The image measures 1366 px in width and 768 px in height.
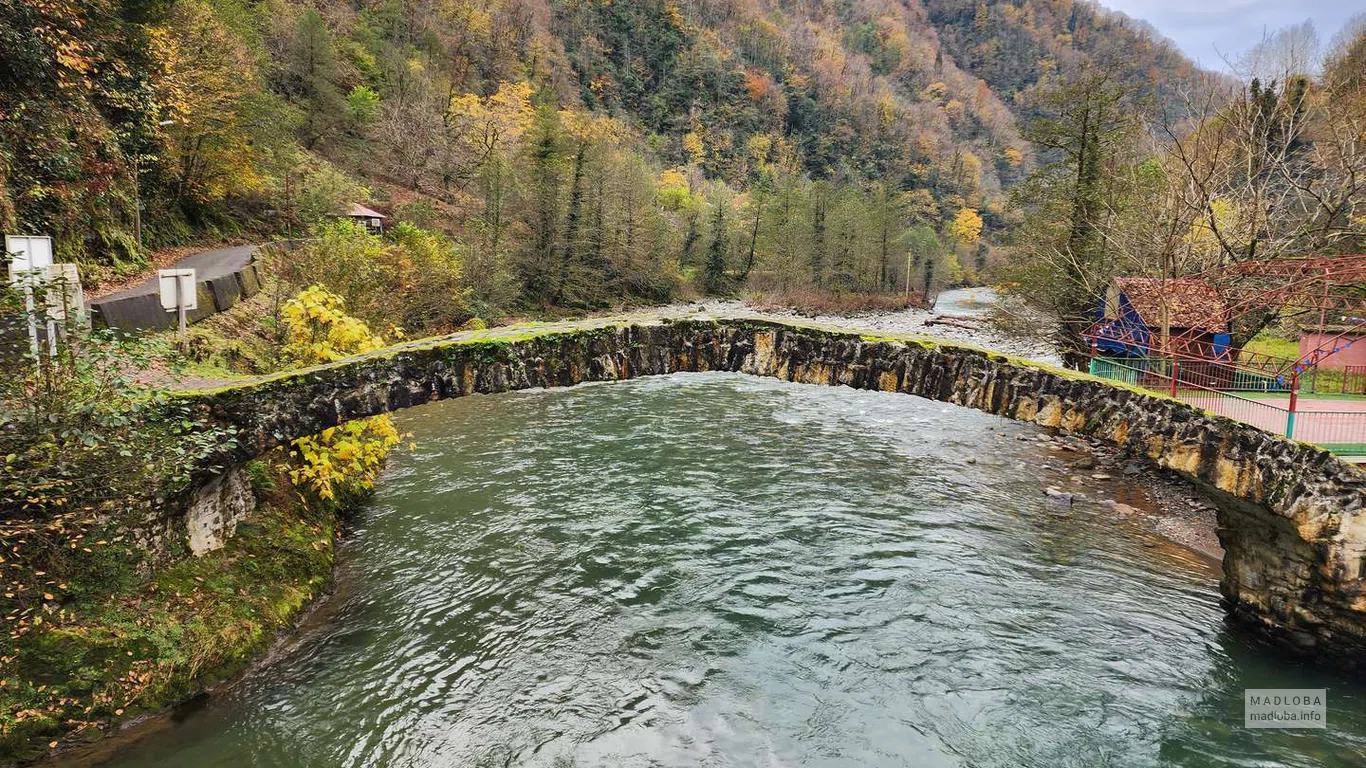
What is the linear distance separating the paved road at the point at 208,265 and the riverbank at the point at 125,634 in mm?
7937

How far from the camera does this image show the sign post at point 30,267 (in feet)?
20.8

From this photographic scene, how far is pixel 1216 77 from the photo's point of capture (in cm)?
1844

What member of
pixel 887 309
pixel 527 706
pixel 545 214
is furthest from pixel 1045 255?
pixel 887 309

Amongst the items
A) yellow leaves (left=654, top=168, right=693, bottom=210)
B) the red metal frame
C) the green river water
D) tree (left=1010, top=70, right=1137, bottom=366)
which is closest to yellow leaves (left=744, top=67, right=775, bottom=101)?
yellow leaves (left=654, top=168, right=693, bottom=210)

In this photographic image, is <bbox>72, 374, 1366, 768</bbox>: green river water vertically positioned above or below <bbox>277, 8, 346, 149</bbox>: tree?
below

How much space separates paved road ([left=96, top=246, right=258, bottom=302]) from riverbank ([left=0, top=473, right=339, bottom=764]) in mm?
7937

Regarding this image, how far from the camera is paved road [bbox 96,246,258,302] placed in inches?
550

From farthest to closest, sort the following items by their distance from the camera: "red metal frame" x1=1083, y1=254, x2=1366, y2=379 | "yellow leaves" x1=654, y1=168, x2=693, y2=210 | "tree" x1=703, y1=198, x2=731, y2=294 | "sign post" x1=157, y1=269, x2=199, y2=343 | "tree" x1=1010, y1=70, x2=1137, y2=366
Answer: "yellow leaves" x1=654, y1=168, x2=693, y2=210 → "tree" x1=703, y1=198, x2=731, y2=294 → "tree" x1=1010, y1=70, x2=1137, y2=366 → "red metal frame" x1=1083, y1=254, x2=1366, y2=379 → "sign post" x1=157, y1=269, x2=199, y2=343

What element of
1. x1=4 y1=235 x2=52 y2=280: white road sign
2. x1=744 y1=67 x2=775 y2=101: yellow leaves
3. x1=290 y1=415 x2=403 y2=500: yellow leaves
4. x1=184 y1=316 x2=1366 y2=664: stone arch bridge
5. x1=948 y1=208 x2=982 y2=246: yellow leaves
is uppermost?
x1=744 y1=67 x2=775 y2=101: yellow leaves

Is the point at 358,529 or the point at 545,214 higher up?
the point at 545,214

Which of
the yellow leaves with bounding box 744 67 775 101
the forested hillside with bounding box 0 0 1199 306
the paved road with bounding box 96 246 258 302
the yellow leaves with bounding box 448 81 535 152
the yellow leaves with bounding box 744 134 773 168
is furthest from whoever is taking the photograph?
the yellow leaves with bounding box 744 67 775 101

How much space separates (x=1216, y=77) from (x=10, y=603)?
2773 centimetres

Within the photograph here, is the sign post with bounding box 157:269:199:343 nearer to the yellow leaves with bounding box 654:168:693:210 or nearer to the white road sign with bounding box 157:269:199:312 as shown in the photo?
the white road sign with bounding box 157:269:199:312

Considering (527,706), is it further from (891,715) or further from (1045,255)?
(1045,255)
